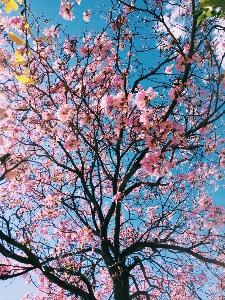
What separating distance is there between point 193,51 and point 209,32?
49 cm

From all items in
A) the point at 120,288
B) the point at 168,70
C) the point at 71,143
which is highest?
the point at 168,70

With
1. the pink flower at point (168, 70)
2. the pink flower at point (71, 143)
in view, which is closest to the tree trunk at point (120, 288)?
the pink flower at point (71, 143)

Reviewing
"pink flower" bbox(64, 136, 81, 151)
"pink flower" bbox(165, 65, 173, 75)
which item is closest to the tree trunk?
"pink flower" bbox(64, 136, 81, 151)

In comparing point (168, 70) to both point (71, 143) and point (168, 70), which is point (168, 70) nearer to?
point (168, 70)

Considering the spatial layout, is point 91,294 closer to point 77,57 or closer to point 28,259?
point 28,259

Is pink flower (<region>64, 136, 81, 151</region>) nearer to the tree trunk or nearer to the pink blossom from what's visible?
the pink blossom

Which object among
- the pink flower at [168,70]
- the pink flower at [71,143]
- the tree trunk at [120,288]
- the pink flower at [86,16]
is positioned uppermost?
the pink flower at [86,16]

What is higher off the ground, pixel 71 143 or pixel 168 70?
pixel 168 70

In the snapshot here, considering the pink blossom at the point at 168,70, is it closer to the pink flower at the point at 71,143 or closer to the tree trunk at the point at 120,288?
the pink flower at the point at 71,143

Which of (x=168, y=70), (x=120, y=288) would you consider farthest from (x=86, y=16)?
(x=120, y=288)

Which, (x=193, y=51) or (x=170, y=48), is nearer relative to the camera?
(x=193, y=51)

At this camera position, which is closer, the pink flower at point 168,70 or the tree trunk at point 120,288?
the tree trunk at point 120,288

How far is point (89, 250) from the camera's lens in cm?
776

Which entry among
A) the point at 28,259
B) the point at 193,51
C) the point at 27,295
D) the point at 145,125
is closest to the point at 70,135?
the point at 145,125
